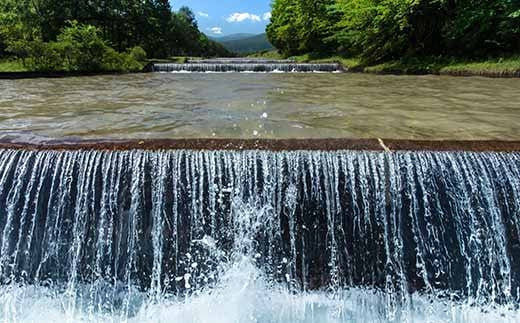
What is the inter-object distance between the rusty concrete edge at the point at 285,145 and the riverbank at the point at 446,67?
333 inches

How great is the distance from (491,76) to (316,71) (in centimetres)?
599

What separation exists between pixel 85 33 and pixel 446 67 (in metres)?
12.0

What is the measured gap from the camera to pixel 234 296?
4535 millimetres

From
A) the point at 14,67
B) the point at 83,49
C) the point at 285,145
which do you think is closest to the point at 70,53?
the point at 83,49

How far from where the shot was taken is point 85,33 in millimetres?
16016

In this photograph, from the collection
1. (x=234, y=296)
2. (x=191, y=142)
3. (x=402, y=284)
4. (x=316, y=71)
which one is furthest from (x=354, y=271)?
(x=316, y=71)

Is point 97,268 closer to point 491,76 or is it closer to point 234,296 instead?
point 234,296

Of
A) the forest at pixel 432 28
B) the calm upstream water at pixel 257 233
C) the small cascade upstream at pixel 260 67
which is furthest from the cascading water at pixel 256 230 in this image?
the small cascade upstream at pixel 260 67

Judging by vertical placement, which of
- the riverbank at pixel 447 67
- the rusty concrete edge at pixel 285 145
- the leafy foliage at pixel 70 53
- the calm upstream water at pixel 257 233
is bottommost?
the calm upstream water at pixel 257 233

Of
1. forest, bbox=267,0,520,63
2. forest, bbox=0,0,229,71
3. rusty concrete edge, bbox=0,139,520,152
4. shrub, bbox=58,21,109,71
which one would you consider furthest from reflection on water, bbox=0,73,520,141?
shrub, bbox=58,21,109,71

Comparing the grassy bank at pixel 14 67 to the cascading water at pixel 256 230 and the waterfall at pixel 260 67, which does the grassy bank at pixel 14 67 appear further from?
the cascading water at pixel 256 230

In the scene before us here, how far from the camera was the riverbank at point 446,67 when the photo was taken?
39.6 ft

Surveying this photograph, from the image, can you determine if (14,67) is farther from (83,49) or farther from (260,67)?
(260,67)

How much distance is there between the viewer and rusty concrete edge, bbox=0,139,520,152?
15.1 feet
